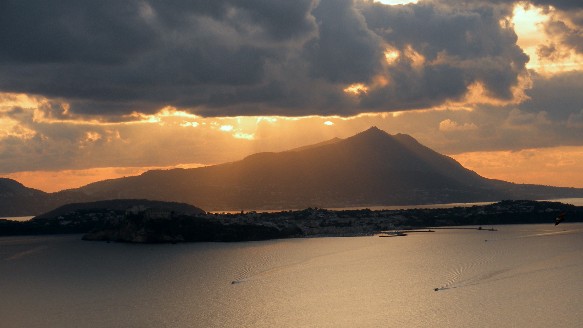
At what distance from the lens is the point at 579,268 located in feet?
583

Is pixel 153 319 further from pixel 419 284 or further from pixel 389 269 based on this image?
pixel 389 269

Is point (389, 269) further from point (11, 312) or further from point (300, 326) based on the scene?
point (11, 312)

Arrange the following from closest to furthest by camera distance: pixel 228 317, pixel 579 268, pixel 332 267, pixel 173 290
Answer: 1. pixel 228 317
2. pixel 173 290
3. pixel 579 268
4. pixel 332 267

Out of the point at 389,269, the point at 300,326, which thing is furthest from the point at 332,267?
the point at 300,326

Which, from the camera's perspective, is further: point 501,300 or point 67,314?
point 501,300

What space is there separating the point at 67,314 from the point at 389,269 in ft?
300

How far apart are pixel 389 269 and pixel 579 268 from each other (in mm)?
47574

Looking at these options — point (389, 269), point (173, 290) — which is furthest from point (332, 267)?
point (173, 290)

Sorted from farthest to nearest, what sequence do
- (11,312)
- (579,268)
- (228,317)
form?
(579,268) < (11,312) < (228,317)

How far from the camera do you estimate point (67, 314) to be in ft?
402

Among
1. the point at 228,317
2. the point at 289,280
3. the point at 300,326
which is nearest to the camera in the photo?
the point at 300,326

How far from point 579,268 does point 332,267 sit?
63407mm

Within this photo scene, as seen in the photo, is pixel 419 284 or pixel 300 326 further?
pixel 419 284

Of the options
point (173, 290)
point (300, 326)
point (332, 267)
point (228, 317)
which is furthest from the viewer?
point (332, 267)
